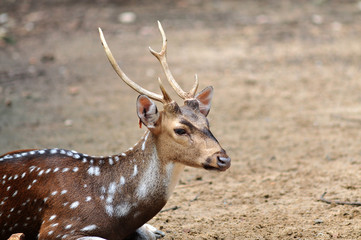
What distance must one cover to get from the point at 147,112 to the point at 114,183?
0.56 m

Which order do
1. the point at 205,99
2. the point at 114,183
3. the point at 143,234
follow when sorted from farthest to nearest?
the point at 205,99 → the point at 143,234 → the point at 114,183

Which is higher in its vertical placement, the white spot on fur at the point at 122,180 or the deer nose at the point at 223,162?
the deer nose at the point at 223,162

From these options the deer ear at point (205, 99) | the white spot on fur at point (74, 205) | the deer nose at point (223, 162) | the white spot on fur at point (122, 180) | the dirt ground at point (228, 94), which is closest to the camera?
the deer nose at point (223, 162)

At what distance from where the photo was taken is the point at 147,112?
3.82m

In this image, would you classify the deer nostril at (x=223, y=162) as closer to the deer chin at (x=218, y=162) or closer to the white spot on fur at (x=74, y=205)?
the deer chin at (x=218, y=162)

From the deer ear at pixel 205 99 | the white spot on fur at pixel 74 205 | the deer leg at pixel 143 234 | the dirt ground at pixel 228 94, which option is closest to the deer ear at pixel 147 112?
the deer ear at pixel 205 99

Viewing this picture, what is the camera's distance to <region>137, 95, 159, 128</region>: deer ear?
12.4 ft

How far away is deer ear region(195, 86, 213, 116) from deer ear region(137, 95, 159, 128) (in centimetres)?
53

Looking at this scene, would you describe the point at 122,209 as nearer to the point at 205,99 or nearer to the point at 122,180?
the point at 122,180

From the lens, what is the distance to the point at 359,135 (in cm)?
646

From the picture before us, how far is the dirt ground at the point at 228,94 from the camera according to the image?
4793 mm

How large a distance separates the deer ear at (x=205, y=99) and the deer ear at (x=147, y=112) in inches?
20.8

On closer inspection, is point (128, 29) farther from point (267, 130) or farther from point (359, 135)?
point (359, 135)

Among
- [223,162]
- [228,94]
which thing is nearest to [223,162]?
[223,162]
